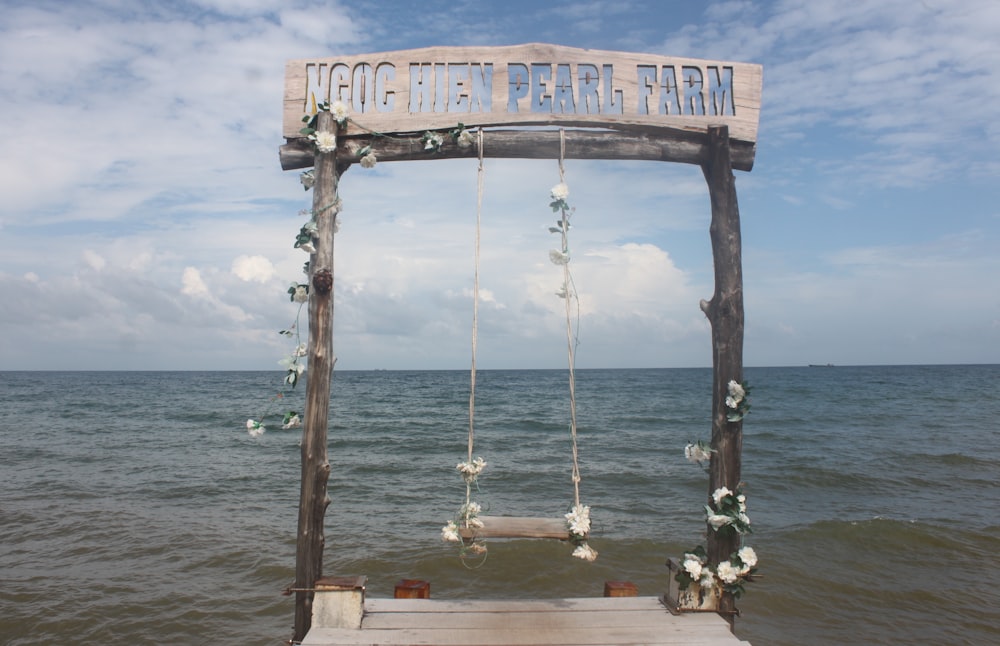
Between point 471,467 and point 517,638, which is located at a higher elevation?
point 471,467

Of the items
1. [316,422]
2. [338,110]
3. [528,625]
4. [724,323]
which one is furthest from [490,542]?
[338,110]

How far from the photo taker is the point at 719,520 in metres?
3.98

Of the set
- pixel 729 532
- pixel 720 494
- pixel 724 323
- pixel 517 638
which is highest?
pixel 724 323

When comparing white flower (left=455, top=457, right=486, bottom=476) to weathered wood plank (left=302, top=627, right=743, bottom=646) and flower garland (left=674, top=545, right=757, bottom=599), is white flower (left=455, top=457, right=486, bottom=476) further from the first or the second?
flower garland (left=674, top=545, right=757, bottom=599)

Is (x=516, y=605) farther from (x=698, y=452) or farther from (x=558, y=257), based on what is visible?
(x=558, y=257)

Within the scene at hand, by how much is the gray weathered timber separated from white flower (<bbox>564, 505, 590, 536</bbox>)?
242cm

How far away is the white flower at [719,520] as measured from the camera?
157 inches

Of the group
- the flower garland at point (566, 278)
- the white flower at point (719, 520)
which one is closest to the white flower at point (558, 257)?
the flower garland at point (566, 278)

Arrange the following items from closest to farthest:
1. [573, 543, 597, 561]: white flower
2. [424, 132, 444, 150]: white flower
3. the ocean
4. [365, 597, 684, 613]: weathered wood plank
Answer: [573, 543, 597, 561]: white flower < [365, 597, 684, 613]: weathered wood plank < [424, 132, 444, 150]: white flower < the ocean

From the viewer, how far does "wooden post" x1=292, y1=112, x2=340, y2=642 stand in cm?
395

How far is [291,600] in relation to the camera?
21.4 ft

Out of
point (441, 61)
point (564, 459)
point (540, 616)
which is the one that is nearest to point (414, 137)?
point (441, 61)

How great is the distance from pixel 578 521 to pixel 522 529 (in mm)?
361

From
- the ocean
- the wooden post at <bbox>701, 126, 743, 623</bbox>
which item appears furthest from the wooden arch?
the ocean
